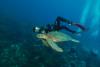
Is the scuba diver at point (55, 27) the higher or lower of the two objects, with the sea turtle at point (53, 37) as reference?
higher

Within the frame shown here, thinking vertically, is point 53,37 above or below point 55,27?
below

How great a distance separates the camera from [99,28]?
48.2 m

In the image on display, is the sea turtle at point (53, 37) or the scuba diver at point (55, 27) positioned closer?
the sea turtle at point (53, 37)

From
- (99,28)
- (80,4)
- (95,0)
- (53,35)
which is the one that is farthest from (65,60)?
(80,4)

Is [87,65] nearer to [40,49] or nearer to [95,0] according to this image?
[40,49]

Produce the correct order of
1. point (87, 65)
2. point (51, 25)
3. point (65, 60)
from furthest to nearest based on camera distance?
point (87, 65) < point (65, 60) < point (51, 25)

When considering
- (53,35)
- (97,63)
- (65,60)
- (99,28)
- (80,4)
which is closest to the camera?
(53,35)

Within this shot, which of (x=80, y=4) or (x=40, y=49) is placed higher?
(x=80, y=4)

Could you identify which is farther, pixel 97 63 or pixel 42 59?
pixel 97 63

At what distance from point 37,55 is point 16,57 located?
3.27ft

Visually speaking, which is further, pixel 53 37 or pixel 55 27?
pixel 55 27

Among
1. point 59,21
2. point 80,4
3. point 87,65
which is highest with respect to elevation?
point 80,4

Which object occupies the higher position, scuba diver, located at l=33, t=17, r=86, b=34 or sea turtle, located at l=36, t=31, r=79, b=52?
scuba diver, located at l=33, t=17, r=86, b=34

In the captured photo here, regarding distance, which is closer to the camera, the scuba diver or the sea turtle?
the sea turtle
